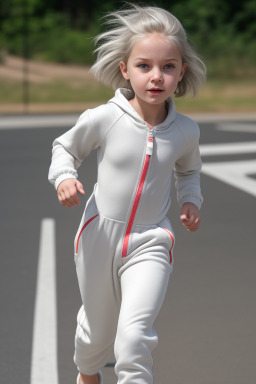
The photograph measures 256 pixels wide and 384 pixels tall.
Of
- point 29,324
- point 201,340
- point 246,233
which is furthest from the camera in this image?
point 246,233

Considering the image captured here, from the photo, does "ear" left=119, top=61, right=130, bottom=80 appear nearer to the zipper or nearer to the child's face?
the child's face

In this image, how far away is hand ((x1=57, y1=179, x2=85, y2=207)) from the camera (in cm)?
335

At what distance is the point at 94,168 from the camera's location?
1262 cm

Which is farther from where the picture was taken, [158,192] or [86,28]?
[86,28]

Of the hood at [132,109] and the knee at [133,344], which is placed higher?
the hood at [132,109]

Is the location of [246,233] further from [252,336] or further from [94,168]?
[94,168]

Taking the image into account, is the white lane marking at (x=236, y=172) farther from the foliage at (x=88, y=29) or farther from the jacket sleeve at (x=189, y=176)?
the foliage at (x=88, y=29)

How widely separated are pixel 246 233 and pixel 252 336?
3.12 metres

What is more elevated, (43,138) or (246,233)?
(246,233)

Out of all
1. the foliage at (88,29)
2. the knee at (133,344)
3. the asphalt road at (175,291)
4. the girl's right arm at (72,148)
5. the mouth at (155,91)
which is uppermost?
the mouth at (155,91)

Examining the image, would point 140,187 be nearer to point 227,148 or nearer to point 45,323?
point 45,323

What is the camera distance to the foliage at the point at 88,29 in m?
44.7

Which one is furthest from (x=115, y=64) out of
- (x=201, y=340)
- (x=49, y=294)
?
(x=49, y=294)

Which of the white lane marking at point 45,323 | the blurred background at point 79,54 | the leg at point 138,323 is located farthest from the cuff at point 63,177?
the blurred background at point 79,54
